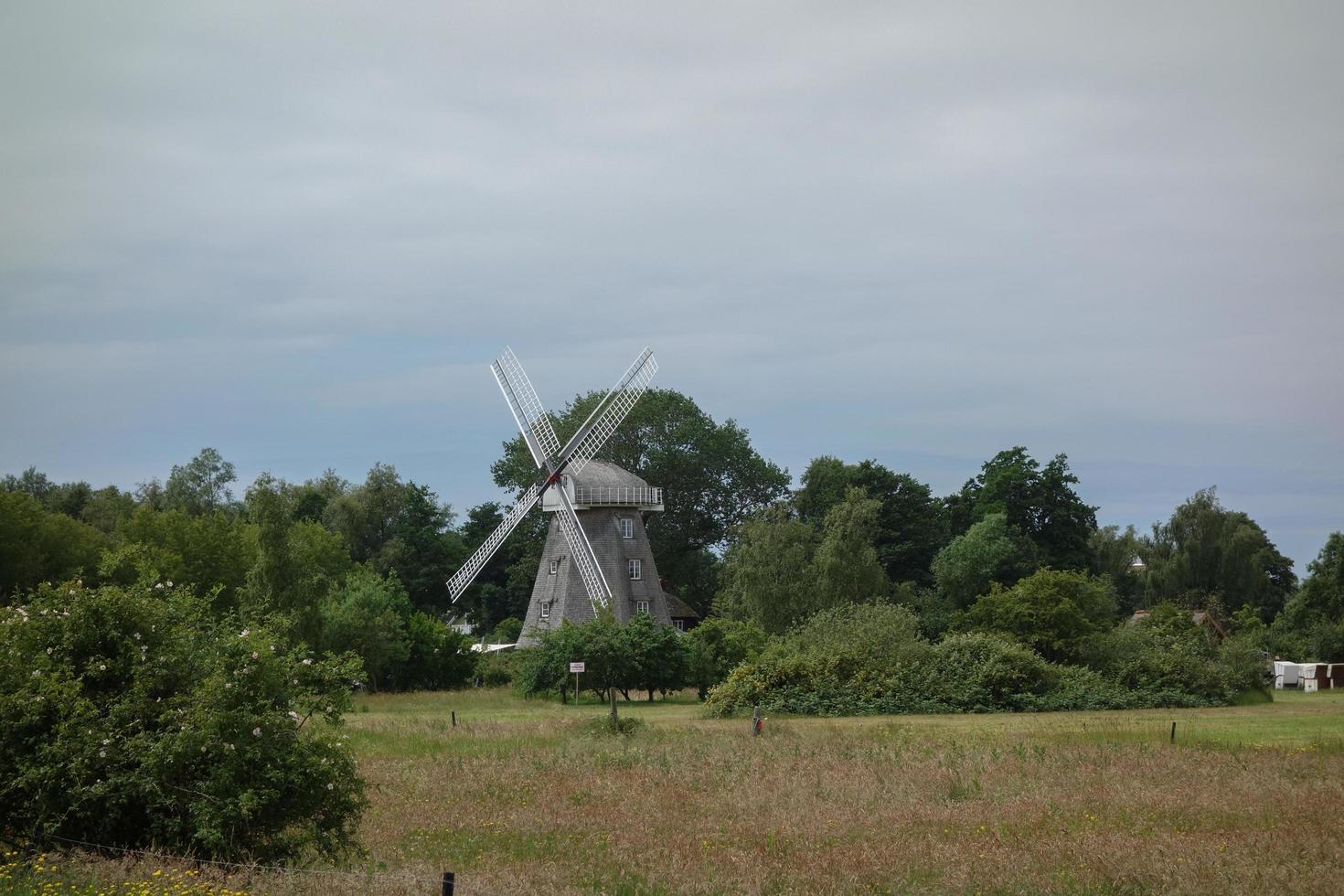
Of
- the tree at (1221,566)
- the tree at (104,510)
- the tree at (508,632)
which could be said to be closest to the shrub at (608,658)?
the tree at (508,632)

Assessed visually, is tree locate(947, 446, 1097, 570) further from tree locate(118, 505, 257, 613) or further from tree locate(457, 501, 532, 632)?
tree locate(118, 505, 257, 613)

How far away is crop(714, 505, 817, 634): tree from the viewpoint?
6862 centimetres

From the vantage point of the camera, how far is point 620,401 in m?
70.1

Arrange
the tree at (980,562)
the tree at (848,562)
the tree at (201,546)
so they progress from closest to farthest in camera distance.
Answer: the tree at (201,546), the tree at (848,562), the tree at (980,562)

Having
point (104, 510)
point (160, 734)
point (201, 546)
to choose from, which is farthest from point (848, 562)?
point (160, 734)

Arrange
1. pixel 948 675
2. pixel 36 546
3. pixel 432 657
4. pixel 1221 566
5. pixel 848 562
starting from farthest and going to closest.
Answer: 1. pixel 1221 566
2. pixel 848 562
3. pixel 432 657
4. pixel 36 546
5. pixel 948 675

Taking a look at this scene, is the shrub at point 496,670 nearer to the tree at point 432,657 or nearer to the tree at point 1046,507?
the tree at point 432,657

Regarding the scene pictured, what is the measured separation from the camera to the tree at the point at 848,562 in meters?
67.6

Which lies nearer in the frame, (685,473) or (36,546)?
(36,546)

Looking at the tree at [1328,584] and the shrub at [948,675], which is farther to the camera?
the tree at [1328,584]

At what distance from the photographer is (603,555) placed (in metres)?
64.8

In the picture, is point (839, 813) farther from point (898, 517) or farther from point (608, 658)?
point (898, 517)

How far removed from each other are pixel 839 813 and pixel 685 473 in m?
65.9

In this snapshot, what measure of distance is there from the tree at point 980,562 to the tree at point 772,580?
836 cm
